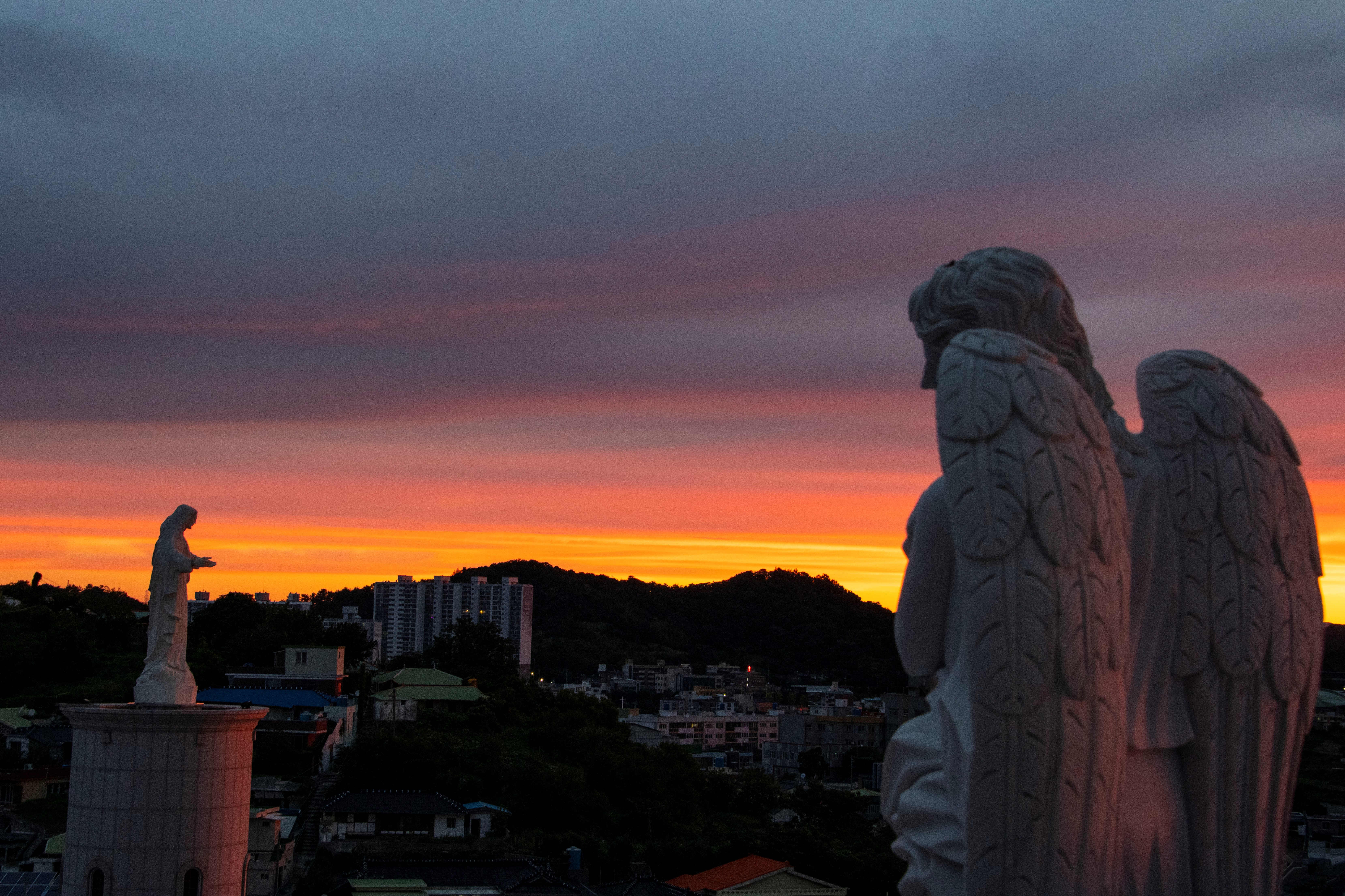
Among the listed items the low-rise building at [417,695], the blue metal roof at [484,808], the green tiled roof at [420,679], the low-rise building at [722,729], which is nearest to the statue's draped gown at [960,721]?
the blue metal roof at [484,808]

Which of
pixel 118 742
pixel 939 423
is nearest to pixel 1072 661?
pixel 939 423

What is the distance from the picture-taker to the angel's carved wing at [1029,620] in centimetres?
379

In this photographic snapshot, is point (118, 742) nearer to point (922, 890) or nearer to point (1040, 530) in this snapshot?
point (922, 890)

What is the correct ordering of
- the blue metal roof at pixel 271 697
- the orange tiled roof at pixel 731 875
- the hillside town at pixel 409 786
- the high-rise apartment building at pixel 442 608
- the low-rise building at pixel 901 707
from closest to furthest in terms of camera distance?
1. the hillside town at pixel 409 786
2. the orange tiled roof at pixel 731 875
3. the blue metal roof at pixel 271 697
4. the low-rise building at pixel 901 707
5. the high-rise apartment building at pixel 442 608

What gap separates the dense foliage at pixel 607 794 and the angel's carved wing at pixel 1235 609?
2845cm

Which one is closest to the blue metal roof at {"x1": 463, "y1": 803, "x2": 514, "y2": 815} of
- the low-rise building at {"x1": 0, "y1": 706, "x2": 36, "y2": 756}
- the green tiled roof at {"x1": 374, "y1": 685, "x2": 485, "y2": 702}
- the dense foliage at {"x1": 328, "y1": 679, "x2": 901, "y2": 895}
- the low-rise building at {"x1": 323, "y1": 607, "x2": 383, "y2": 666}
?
the dense foliage at {"x1": 328, "y1": 679, "x2": 901, "y2": 895}

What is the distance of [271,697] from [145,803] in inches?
1181

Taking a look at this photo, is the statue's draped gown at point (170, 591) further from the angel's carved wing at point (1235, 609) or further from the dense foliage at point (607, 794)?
the dense foliage at point (607, 794)

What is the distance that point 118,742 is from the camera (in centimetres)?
1025

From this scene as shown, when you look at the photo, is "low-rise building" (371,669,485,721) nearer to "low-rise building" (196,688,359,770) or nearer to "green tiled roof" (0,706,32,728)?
"low-rise building" (196,688,359,770)

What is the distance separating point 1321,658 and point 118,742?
861cm

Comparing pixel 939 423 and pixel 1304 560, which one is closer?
pixel 939 423

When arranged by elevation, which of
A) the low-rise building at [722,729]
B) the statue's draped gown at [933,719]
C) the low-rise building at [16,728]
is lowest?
the low-rise building at [722,729]

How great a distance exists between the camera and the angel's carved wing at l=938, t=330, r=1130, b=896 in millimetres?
3789
